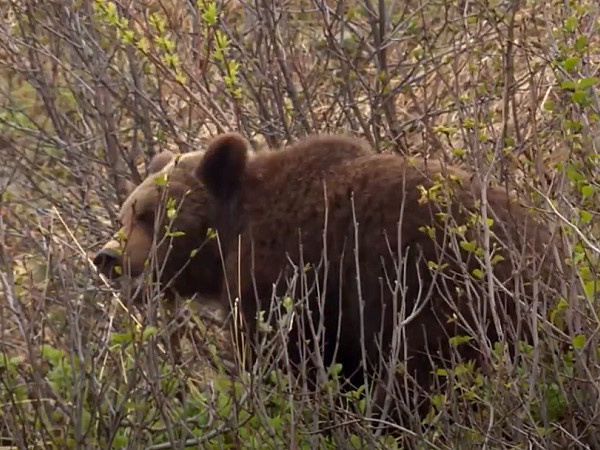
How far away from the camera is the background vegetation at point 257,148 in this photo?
4.42 m

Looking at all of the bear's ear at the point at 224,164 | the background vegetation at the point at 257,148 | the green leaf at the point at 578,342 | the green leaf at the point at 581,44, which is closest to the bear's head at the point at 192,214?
the bear's ear at the point at 224,164

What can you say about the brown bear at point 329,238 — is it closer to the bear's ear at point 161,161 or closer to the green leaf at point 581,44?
the bear's ear at point 161,161

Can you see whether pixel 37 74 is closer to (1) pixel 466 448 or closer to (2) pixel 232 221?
(2) pixel 232 221

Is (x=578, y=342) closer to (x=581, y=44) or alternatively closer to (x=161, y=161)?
(x=581, y=44)

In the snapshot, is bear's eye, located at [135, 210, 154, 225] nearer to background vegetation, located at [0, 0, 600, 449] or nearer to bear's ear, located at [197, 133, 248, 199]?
bear's ear, located at [197, 133, 248, 199]

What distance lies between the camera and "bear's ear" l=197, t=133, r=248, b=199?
645cm

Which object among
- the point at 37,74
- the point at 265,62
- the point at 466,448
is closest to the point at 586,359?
the point at 466,448

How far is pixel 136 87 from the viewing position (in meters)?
7.85

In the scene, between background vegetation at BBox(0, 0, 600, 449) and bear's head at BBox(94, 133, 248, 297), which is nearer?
background vegetation at BBox(0, 0, 600, 449)

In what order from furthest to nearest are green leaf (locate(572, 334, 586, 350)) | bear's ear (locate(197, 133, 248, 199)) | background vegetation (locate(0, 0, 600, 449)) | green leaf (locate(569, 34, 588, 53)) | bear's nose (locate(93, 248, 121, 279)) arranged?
1. bear's ear (locate(197, 133, 248, 199))
2. bear's nose (locate(93, 248, 121, 279))
3. background vegetation (locate(0, 0, 600, 449))
4. green leaf (locate(569, 34, 588, 53))
5. green leaf (locate(572, 334, 586, 350))

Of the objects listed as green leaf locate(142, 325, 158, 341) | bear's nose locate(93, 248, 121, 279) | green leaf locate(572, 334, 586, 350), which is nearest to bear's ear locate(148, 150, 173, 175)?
bear's nose locate(93, 248, 121, 279)

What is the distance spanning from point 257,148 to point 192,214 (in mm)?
1064

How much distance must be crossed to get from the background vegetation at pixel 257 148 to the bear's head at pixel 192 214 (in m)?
0.25

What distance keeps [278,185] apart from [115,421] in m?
2.19
